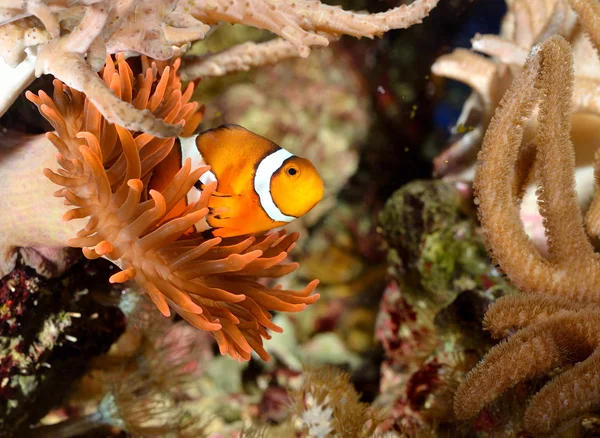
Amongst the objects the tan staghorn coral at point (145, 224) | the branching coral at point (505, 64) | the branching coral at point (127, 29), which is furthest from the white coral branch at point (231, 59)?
the branching coral at point (505, 64)

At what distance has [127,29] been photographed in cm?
142

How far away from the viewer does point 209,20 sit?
1.70 meters

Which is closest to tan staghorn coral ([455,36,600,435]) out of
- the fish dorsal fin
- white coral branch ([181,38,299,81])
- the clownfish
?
the clownfish

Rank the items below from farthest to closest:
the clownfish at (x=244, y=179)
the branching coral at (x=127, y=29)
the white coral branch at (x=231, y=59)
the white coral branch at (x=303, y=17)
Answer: the white coral branch at (x=231, y=59) → the white coral branch at (x=303, y=17) → the clownfish at (x=244, y=179) → the branching coral at (x=127, y=29)

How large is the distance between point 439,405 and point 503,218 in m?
0.84

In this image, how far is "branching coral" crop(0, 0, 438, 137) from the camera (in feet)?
3.94

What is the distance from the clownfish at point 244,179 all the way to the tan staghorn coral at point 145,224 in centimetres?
9

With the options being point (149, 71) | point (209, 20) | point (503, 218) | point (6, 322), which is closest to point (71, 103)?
point (149, 71)

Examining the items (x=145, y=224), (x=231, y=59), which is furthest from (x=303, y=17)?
(x=145, y=224)

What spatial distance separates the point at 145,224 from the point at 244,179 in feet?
1.17

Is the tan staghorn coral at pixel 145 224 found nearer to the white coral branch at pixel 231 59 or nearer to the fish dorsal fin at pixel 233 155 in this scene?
the fish dorsal fin at pixel 233 155

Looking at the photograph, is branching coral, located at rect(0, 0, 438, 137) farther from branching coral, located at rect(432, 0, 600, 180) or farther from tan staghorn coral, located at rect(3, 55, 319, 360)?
branching coral, located at rect(432, 0, 600, 180)

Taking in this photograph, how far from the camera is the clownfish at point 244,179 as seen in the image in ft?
4.98

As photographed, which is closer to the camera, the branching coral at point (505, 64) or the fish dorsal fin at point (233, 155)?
the fish dorsal fin at point (233, 155)
